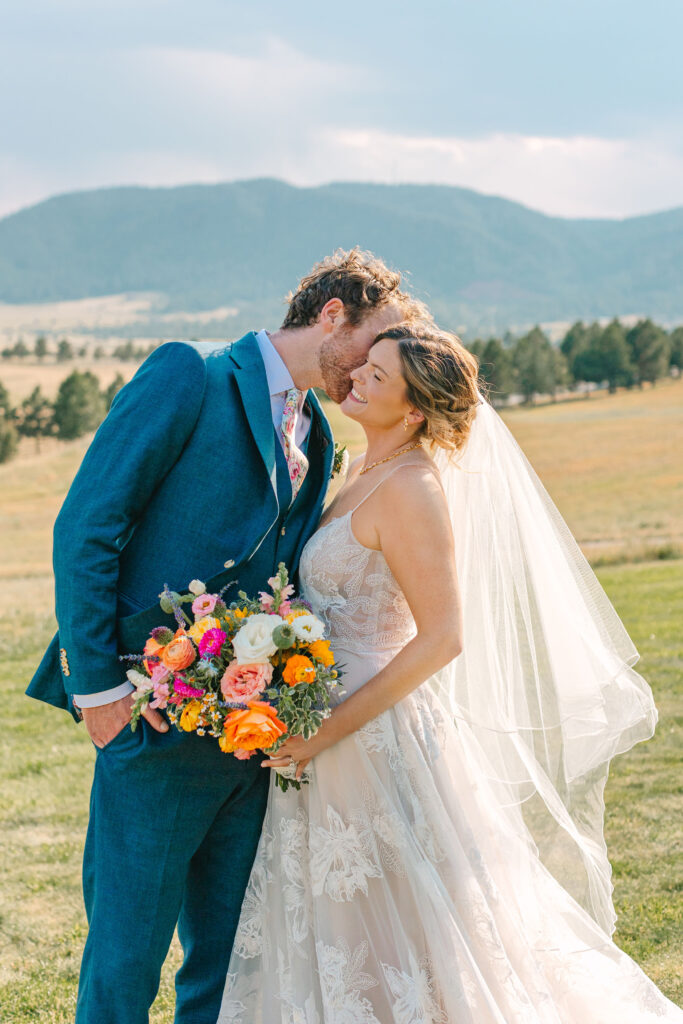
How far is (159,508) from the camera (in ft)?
10.6

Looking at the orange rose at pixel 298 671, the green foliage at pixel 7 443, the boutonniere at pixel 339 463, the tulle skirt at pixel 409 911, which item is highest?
the boutonniere at pixel 339 463

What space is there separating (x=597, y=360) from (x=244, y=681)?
89852 millimetres

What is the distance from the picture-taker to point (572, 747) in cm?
387

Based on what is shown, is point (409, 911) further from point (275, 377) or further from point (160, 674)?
point (275, 377)

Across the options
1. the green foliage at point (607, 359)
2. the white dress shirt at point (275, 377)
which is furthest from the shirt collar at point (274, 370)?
the green foliage at point (607, 359)

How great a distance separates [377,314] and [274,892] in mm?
2151

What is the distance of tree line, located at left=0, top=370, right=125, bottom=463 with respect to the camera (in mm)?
77000

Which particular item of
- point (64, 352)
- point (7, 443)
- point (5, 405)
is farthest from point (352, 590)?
point (64, 352)

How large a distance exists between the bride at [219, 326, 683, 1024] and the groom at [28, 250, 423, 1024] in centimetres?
28

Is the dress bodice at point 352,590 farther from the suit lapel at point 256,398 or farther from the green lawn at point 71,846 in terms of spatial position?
the green lawn at point 71,846

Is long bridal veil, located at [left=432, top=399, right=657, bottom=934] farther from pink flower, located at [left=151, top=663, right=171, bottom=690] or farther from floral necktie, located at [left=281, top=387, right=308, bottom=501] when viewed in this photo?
pink flower, located at [left=151, top=663, right=171, bottom=690]

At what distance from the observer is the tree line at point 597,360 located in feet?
280

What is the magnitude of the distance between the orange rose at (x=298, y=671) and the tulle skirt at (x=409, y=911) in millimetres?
533

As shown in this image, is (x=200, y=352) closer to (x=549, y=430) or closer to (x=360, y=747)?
(x=360, y=747)
